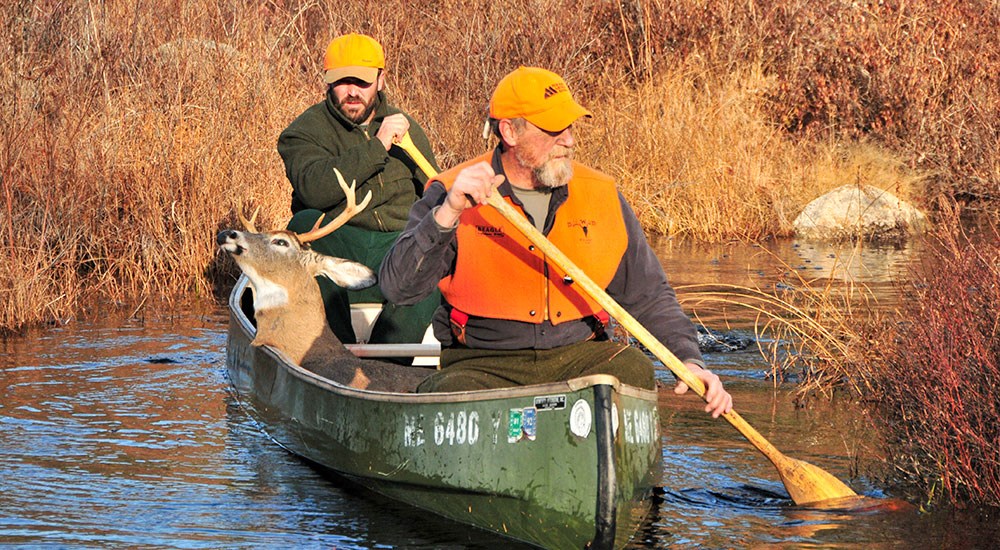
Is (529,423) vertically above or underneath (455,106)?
underneath

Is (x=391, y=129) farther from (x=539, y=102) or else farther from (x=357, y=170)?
(x=539, y=102)

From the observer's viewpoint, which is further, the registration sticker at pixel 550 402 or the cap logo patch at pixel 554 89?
the cap logo patch at pixel 554 89

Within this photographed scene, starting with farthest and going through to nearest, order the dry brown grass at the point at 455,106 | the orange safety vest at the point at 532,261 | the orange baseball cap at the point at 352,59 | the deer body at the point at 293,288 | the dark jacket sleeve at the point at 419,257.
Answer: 1. the dry brown grass at the point at 455,106
2. the orange baseball cap at the point at 352,59
3. the deer body at the point at 293,288
4. the orange safety vest at the point at 532,261
5. the dark jacket sleeve at the point at 419,257

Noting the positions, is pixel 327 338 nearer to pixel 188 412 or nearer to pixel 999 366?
pixel 188 412

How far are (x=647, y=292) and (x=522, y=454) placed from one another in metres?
1.02

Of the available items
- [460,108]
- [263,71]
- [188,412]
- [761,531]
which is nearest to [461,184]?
[761,531]

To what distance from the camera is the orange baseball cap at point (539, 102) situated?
6082mm

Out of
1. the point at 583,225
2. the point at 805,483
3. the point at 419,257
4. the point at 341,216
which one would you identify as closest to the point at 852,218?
the point at 341,216

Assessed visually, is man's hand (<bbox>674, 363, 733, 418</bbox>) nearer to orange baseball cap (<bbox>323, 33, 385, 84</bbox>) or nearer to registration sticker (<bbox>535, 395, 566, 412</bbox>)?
registration sticker (<bbox>535, 395, 566, 412</bbox>)

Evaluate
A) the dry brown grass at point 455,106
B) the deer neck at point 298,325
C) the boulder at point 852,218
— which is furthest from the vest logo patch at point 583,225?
the boulder at point 852,218

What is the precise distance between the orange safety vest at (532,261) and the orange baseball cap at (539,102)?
28 cm

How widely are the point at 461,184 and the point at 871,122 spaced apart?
12.7 m

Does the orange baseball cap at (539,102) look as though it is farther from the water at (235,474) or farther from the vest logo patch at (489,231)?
the water at (235,474)

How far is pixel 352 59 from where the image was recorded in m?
8.98
